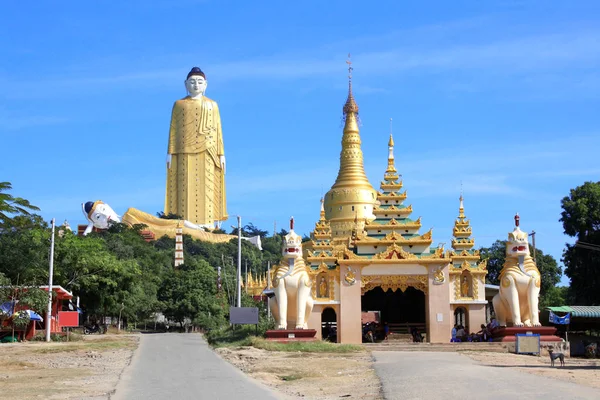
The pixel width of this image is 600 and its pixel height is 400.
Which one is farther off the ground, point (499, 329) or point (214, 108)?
point (214, 108)

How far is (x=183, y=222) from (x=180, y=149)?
30.2 feet

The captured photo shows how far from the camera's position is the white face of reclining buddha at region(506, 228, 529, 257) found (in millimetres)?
38656

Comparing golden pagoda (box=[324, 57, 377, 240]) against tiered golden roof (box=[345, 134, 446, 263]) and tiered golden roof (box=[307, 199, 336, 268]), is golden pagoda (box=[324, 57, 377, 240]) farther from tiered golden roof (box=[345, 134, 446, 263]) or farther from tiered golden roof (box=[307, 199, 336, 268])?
tiered golden roof (box=[345, 134, 446, 263])

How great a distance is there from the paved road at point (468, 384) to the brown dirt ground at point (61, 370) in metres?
6.23

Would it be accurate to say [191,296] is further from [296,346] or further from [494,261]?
[296,346]

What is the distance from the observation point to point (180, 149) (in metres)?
116

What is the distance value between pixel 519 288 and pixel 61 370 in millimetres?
20527

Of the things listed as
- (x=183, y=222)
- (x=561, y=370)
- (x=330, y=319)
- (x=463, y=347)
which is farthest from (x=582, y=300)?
(x=183, y=222)

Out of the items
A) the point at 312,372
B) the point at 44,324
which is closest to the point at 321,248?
the point at 44,324

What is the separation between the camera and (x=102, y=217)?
387 feet

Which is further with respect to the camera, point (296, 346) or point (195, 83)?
point (195, 83)

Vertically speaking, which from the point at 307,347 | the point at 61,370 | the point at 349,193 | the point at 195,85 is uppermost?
the point at 195,85

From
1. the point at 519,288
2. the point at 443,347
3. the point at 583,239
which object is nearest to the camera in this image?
the point at 443,347

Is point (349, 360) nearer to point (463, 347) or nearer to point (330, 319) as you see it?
point (463, 347)
